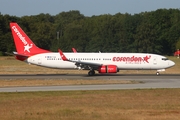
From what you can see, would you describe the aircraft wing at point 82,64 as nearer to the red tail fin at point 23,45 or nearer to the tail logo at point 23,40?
the red tail fin at point 23,45

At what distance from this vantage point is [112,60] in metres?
50.6

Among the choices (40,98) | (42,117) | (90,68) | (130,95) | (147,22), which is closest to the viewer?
(42,117)

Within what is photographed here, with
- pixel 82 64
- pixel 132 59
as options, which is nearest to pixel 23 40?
pixel 82 64

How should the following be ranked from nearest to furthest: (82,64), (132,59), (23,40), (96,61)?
(82,64) → (132,59) → (96,61) → (23,40)

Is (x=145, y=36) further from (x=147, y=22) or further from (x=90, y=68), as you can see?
(x=90, y=68)

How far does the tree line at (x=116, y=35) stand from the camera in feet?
379

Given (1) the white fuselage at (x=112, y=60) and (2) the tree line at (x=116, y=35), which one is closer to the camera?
(1) the white fuselage at (x=112, y=60)

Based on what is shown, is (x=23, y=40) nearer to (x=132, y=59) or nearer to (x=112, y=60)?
(x=112, y=60)

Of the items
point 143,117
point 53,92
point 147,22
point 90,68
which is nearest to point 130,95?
point 53,92

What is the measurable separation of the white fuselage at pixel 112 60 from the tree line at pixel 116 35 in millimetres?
59332

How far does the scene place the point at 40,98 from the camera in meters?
26.7

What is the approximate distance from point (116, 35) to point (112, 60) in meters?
68.4

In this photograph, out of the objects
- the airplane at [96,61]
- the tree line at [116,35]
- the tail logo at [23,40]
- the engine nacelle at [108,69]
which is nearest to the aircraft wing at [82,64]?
the airplane at [96,61]

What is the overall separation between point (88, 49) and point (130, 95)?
8845 cm
